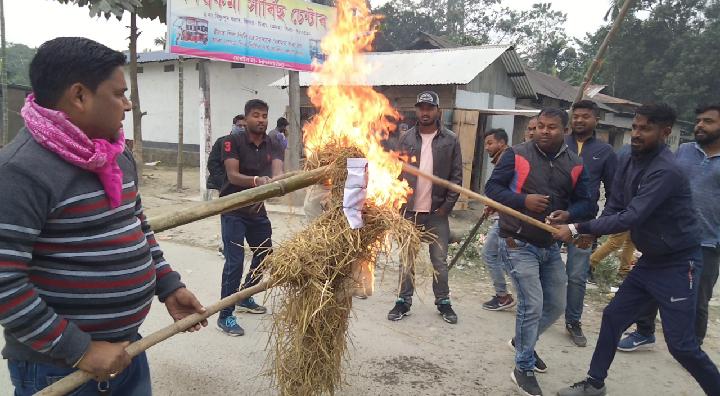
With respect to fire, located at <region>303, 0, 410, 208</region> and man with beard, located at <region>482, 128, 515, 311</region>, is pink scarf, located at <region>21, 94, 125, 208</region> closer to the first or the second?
fire, located at <region>303, 0, 410, 208</region>

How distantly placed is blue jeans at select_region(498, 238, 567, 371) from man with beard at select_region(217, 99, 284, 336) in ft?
7.07

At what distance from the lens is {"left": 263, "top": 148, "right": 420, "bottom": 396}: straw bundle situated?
247 centimetres

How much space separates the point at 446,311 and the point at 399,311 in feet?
1.56

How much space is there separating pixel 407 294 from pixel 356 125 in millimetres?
2378

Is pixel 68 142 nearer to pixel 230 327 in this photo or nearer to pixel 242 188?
pixel 242 188

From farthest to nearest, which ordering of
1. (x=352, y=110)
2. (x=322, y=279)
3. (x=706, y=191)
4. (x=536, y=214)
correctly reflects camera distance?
(x=706, y=191), (x=536, y=214), (x=352, y=110), (x=322, y=279)

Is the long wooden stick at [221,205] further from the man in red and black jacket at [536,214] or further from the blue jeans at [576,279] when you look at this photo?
the blue jeans at [576,279]

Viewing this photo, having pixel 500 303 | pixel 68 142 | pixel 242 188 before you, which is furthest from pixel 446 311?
pixel 68 142

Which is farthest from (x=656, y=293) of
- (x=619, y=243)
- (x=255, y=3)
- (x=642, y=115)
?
(x=255, y=3)

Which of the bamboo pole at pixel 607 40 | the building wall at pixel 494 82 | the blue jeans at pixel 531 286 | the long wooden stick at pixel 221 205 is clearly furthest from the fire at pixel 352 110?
the building wall at pixel 494 82

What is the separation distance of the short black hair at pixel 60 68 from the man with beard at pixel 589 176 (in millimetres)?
3903

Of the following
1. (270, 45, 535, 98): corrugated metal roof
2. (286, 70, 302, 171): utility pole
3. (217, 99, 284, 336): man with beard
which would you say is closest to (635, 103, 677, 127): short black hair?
(217, 99, 284, 336): man with beard

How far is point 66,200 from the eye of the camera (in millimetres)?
1504

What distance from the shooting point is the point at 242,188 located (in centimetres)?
432
